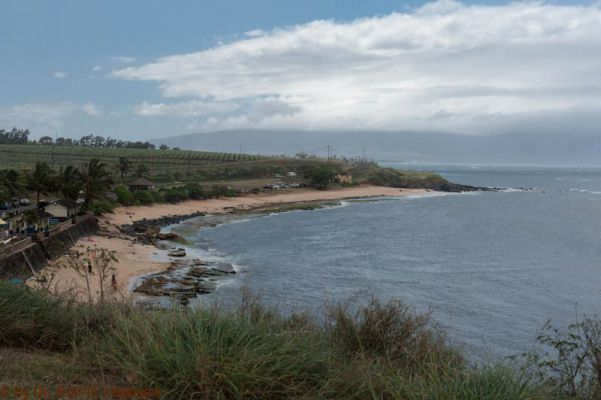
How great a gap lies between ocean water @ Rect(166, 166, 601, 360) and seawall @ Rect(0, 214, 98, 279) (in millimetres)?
9520

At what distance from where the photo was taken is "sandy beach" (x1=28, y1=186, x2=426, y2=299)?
2723 centimetres

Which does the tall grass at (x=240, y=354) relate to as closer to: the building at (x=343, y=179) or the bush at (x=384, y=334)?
the bush at (x=384, y=334)

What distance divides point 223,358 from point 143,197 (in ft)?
245

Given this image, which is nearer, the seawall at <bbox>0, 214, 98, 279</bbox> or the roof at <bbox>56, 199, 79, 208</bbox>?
the seawall at <bbox>0, 214, 98, 279</bbox>

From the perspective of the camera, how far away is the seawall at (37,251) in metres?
28.9

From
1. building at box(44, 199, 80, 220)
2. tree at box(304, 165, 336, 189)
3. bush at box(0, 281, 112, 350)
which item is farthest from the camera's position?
tree at box(304, 165, 336, 189)

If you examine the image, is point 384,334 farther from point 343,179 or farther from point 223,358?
point 343,179

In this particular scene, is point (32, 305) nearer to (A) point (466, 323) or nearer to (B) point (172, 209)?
(A) point (466, 323)

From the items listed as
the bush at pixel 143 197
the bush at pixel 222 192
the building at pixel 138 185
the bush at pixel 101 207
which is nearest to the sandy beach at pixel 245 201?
the bush at pixel 101 207

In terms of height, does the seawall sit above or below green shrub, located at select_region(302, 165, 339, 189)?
below

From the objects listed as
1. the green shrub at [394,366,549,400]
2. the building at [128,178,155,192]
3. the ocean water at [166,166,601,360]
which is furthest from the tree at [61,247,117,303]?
the building at [128,178,155,192]

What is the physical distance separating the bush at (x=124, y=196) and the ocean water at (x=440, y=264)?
11383 millimetres

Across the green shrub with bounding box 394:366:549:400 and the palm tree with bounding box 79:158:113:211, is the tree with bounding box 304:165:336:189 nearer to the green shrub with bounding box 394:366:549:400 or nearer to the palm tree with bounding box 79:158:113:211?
the palm tree with bounding box 79:158:113:211

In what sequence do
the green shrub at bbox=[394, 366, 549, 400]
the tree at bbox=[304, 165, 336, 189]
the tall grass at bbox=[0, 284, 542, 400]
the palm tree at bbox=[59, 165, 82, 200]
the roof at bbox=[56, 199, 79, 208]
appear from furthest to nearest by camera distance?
the tree at bbox=[304, 165, 336, 189], the palm tree at bbox=[59, 165, 82, 200], the roof at bbox=[56, 199, 79, 208], the tall grass at bbox=[0, 284, 542, 400], the green shrub at bbox=[394, 366, 549, 400]
